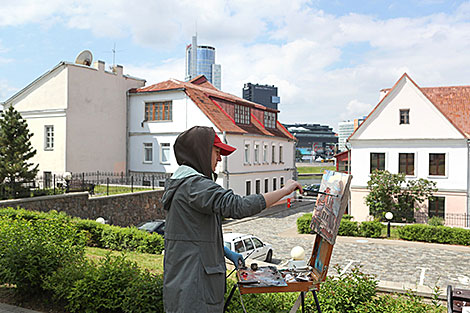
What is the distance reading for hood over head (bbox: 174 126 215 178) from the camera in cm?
331

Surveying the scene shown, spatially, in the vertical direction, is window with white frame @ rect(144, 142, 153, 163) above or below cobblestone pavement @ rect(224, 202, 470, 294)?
above

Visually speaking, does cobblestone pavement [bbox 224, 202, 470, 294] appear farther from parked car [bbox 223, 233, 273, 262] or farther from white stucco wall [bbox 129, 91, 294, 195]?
white stucco wall [bbox 129, 91, 294, 195]

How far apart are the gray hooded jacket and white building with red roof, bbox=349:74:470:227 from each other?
27391 millimetres

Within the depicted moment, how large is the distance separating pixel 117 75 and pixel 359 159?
21.0m

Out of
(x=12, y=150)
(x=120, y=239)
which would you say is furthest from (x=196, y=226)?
(x=12, y=150)

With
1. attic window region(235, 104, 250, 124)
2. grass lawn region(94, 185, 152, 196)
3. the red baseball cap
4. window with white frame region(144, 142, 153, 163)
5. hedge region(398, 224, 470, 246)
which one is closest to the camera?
the red baseball cap

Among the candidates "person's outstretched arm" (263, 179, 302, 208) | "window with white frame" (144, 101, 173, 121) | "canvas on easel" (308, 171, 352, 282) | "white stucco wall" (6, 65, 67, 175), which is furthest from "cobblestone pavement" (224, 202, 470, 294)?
"white stucco wall" (6, 65, 67, 175)

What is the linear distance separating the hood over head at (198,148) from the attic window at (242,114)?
32.3 metres

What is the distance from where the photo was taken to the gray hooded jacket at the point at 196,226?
3.07 m

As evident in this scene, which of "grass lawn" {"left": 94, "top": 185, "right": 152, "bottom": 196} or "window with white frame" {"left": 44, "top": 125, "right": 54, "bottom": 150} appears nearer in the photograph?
"grass lawn" {"left": 94, "top": 185, "right": 152, "bottom": 196}

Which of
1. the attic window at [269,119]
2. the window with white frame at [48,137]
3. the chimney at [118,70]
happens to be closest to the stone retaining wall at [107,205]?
the window with white frame at [48,137]

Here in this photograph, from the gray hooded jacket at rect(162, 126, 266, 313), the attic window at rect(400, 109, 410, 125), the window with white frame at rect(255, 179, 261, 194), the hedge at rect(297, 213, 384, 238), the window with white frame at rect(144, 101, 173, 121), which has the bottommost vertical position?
the hedge at rect(297, 213, 384, 238)

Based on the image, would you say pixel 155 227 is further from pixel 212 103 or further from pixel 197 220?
pixel 212 103

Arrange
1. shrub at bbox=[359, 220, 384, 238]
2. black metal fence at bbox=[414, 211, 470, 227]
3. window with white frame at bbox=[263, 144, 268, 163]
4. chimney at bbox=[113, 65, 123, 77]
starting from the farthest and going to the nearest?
window with white frame at bbox=[263, 144, 268, 163] → chimney at bbox=[113, 65, 123, 77] → black metal fence at bbox=[414, 211, 470, 227] → shrub at bbox=[359, 220, 384, 238]
